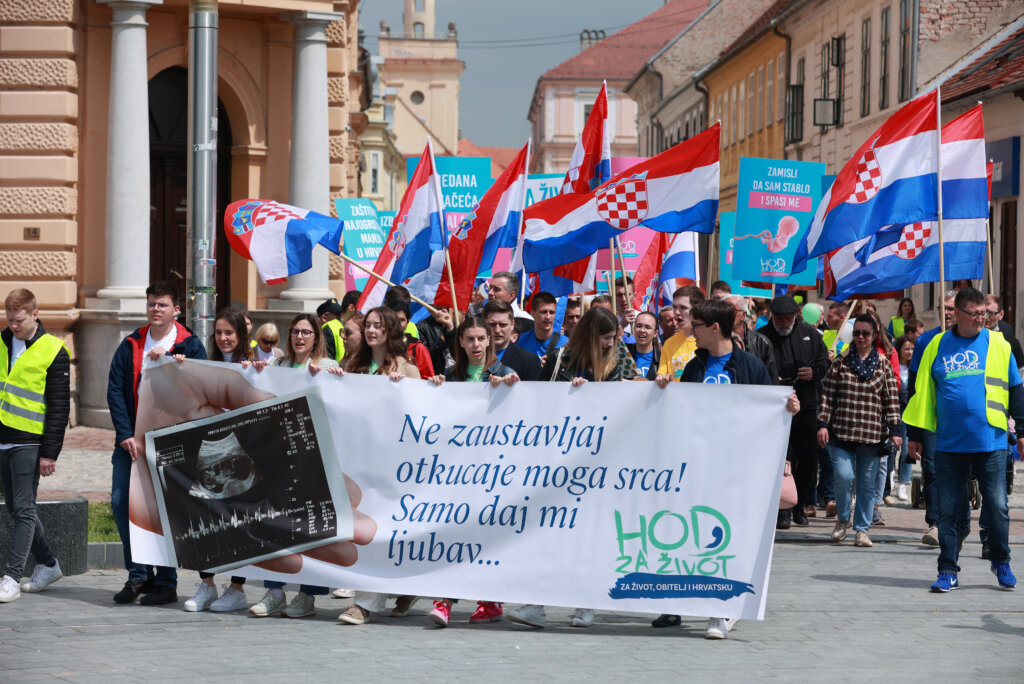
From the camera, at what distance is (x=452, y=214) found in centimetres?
1683

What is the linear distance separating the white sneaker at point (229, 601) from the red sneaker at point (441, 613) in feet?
3.94

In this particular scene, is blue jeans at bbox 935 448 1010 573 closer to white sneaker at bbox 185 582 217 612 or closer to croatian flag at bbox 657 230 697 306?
white sneaker at bbox 185 582 217 612

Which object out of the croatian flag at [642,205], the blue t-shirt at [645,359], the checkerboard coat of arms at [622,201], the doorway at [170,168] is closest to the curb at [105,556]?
the blue t-shirt at [645,359]

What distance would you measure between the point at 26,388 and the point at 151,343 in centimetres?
76

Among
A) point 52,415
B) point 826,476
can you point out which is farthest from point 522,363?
point 826,476

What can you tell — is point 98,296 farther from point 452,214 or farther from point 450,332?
point 450,332

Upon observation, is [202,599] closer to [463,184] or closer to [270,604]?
[270,604]

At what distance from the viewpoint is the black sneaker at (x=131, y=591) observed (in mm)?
8703

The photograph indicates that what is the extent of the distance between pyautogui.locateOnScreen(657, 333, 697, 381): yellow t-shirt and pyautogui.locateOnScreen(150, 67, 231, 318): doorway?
39.1 ft

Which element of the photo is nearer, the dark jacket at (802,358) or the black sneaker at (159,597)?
the black sneaker at (159,597)

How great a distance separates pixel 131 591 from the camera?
28.6 feet

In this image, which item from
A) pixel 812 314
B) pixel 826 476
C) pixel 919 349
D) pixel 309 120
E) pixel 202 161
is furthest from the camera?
pixel 309 120

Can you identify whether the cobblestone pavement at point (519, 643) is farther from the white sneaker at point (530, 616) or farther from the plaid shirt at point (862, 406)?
the plaid shirt at point (862, 406)

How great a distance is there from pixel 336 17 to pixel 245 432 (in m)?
12.9
